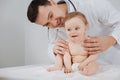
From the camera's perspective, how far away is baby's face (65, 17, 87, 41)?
1.11 metres

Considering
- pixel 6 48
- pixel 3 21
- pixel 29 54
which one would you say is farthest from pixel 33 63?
pixel 3 21

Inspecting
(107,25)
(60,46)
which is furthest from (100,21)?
(60,46)

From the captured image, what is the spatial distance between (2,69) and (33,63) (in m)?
0.17

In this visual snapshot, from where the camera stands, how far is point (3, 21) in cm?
121

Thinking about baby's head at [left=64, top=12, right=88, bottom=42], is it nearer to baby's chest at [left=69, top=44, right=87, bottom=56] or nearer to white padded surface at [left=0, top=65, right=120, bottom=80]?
baby's chest at [left=69, top=44, right=87, bottom=56]

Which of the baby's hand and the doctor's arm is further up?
the doctor's arm

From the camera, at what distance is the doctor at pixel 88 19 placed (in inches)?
45.2

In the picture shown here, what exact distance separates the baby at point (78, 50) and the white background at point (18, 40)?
0.45 ft

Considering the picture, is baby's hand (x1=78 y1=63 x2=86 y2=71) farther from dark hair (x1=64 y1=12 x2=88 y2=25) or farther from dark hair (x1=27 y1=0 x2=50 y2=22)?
dark hair (x1=27 y1=0 x2=50 y2=22)

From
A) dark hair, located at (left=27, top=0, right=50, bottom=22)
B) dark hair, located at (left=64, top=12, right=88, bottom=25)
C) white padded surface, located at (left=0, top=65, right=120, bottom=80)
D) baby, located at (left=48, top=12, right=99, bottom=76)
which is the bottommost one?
white padded surface, located at (left=0, top=65, right=120, bottom=80)

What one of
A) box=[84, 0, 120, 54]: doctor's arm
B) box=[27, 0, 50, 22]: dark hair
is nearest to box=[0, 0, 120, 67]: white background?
box=[27, 0, 50, 22]: dark hair

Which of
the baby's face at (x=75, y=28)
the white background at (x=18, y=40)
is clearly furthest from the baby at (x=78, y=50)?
the white background at (x=18, y=40)

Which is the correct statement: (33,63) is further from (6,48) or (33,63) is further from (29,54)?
(6,48)

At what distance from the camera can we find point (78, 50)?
3.70 feet
